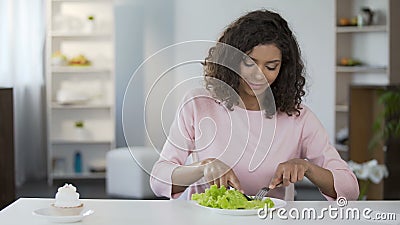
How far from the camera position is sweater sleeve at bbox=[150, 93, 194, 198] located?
215 centimetres

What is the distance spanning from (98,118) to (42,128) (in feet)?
1.95

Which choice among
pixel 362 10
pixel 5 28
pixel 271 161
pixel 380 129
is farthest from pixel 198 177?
pixel 5 28

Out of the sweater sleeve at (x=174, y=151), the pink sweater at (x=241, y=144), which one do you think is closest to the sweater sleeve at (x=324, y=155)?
the pink sweater at (x=241, y=144)

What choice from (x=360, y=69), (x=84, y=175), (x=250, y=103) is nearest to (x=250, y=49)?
(x=250, y=103)

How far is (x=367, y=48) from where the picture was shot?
6.36 meters

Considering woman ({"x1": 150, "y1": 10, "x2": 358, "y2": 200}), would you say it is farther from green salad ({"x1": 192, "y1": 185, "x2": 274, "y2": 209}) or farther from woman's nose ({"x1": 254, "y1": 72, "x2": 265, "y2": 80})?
green salad ({"x1": 192, "y1": 185, "x2": 274, "y2": 209})

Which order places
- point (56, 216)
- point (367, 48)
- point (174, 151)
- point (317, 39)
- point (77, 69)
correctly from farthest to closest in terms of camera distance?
1. point (77, 69)
2. point (317, 39)
3. point (367, 48)
4. point (174, 151)
5. point (56, 216)

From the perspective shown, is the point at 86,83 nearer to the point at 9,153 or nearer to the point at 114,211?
the point at 9,153

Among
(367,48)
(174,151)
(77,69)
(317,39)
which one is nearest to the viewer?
(174,151)

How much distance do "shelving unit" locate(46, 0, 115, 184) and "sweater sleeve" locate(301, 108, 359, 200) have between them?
4.66 m

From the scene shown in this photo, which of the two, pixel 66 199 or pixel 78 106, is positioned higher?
pixel 78 106

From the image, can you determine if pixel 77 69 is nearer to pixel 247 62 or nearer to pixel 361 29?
pixel 361 29

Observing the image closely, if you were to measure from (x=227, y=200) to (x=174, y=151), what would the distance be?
35 cm

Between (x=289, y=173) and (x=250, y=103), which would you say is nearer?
(x=289, y=173)
